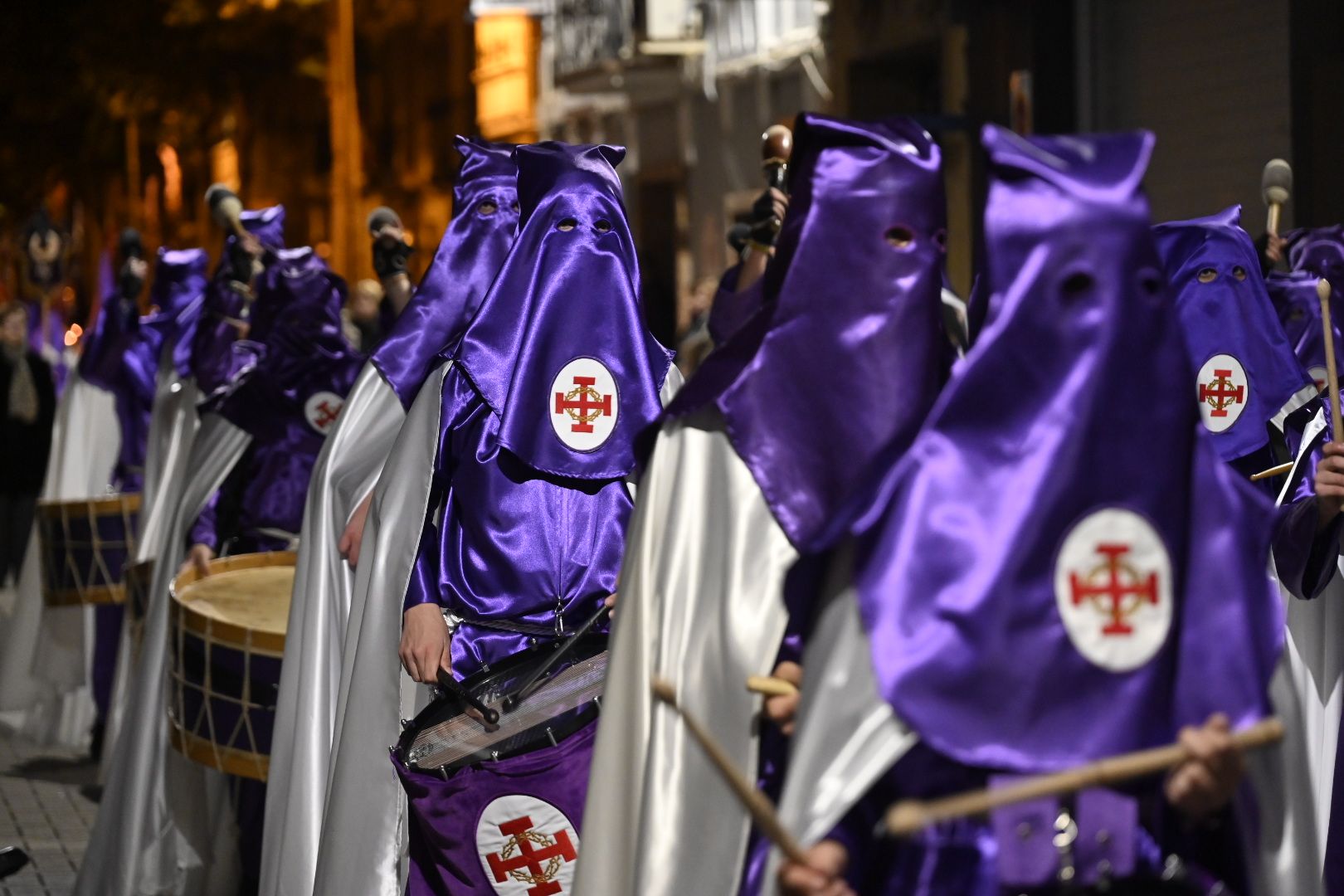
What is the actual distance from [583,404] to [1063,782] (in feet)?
8.75

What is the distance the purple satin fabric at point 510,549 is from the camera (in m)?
5.49

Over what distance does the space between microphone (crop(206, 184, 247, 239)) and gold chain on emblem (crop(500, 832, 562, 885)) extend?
5424 millimetres

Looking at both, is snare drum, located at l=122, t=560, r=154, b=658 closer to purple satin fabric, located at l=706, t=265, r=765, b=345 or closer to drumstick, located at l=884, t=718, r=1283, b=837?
purple satin fabric, located at l=706, t=265, r=765, b=345

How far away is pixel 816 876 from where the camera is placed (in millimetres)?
3270

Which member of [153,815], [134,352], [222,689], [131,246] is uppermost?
[131,246]

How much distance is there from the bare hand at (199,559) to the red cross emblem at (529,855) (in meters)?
2.51

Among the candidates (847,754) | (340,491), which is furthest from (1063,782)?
(340,491)

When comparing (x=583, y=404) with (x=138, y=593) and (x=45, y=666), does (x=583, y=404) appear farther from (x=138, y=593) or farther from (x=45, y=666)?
(x=45, y=666)

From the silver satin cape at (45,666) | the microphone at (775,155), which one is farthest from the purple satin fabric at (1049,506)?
the silver satin cape at (45,666)

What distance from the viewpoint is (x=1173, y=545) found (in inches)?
131

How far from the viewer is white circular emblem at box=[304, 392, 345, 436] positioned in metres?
8.55

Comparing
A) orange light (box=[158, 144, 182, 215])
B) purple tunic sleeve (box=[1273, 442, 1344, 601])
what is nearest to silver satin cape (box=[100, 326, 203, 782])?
purple tunic sleeve (box=[1273, 442, 1344, 601])

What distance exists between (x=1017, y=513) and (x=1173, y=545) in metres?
0.26

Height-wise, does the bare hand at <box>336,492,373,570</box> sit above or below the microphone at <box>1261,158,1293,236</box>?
below
